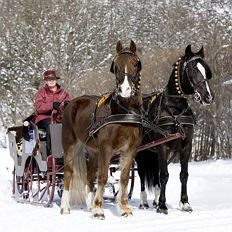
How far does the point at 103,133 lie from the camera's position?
6.40 metres

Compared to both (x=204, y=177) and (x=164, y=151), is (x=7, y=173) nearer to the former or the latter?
(x=204, y=177)

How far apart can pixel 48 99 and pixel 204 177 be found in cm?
470

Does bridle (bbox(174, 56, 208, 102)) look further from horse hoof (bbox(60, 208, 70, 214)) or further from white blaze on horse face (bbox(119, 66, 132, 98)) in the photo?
horse hoof (bbox(60, 208, 70, 214))

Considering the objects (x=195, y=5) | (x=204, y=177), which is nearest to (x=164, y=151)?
(x=204, y=177)

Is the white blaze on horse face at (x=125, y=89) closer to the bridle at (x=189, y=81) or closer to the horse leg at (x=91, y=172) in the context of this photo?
the bridle at (x=189, y=81)

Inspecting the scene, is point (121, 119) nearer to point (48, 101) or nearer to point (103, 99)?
point (103, 99)

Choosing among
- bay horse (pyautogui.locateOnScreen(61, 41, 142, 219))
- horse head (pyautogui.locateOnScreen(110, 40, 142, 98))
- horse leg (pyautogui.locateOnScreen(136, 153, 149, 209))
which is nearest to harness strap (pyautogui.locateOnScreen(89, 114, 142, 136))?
bay horse (pyautogui.locateOnScreen(61, 41, 142, 219))

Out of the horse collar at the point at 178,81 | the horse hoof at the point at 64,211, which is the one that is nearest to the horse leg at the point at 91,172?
the horse hoof at the point at 64,211

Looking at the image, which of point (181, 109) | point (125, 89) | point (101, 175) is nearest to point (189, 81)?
point (181, 109)

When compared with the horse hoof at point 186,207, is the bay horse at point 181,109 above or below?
above

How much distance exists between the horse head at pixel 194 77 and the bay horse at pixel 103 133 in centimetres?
74

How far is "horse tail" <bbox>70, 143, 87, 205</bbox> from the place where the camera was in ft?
24.7

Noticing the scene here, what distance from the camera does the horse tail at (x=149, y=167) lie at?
7.98 m

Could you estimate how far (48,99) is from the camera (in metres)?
8.22
